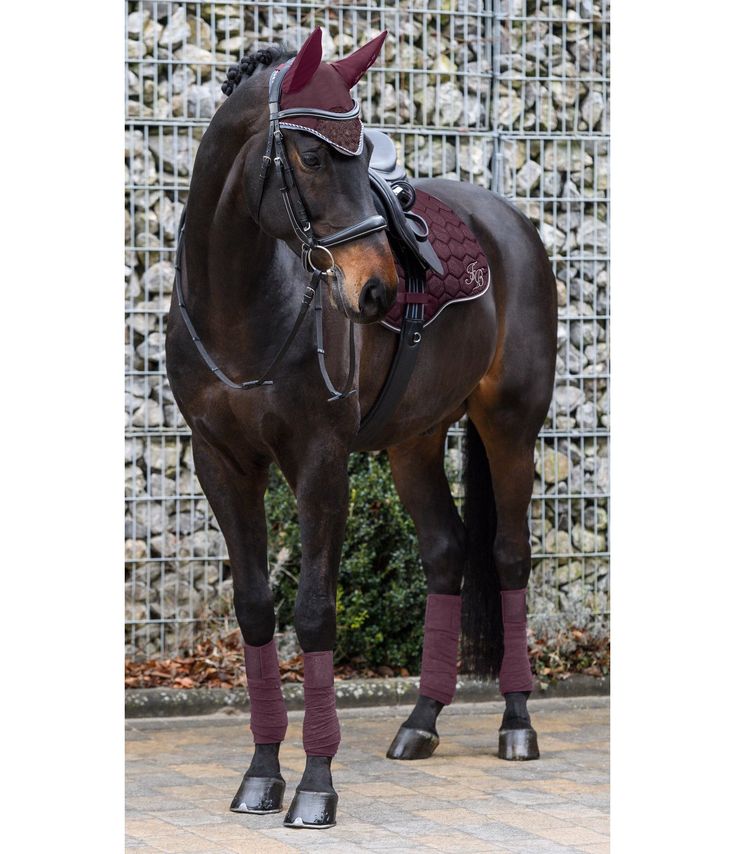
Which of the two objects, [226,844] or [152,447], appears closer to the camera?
[226,844]

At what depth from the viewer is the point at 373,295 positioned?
355cm

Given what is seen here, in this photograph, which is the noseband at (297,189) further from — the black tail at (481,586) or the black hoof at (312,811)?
the black tail at (481,586)

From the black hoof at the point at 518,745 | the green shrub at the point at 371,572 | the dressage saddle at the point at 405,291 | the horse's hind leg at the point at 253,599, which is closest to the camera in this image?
the horse's hind leg at the point at 253,599

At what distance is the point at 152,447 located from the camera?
6.39 m

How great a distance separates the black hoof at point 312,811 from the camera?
13.3 ft

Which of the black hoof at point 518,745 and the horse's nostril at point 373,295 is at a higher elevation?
the horse's nostril at point 373,295

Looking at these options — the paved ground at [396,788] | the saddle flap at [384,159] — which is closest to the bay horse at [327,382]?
the paved ground at [396,788]

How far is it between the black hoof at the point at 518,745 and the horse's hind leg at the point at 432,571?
249 millimetres

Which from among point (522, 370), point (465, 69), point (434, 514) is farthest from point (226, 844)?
point (465, 69)

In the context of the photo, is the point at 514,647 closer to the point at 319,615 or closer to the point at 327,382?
the point at 319,615

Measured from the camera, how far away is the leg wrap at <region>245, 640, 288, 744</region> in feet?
14.2

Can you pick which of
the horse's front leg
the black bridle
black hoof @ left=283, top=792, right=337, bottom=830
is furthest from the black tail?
the black bridle
